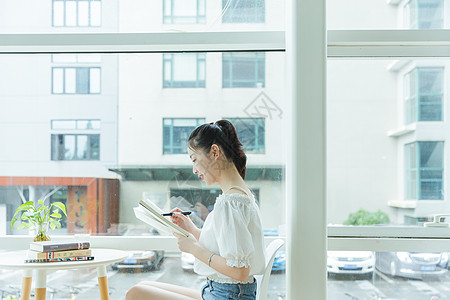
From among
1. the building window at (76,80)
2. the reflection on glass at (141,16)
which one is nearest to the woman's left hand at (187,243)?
the building window at (76,80)

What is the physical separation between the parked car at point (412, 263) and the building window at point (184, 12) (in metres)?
1.64

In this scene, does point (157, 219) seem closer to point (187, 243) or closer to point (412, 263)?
point (187, 243)

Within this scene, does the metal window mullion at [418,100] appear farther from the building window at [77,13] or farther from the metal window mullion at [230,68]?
the building window at [77,13]

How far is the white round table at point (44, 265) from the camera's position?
2.30 meters

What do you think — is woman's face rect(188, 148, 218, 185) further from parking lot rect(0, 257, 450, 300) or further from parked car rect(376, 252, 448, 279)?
parked car rect(376, 252, 448, 279)

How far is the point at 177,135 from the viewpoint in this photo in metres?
3.00

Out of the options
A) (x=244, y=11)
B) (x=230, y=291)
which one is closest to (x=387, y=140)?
(x=244, y=11)

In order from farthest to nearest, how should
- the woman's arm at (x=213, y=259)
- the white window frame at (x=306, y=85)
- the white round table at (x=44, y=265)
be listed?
the white window frame at (x=306, y=85) → the white round table at (x=44, y=265) → the woman's arm at (x=213, y=259)

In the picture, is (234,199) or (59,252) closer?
(234,199)

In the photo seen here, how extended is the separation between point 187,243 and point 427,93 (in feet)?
5.12

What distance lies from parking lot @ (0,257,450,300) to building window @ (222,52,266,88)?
1033 mm

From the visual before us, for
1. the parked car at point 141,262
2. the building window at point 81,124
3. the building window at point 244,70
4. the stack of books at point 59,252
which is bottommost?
the parked car at point 141,262

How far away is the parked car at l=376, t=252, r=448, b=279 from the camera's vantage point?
113 inches

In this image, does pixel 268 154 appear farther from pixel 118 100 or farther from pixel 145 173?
pixel 118 100
